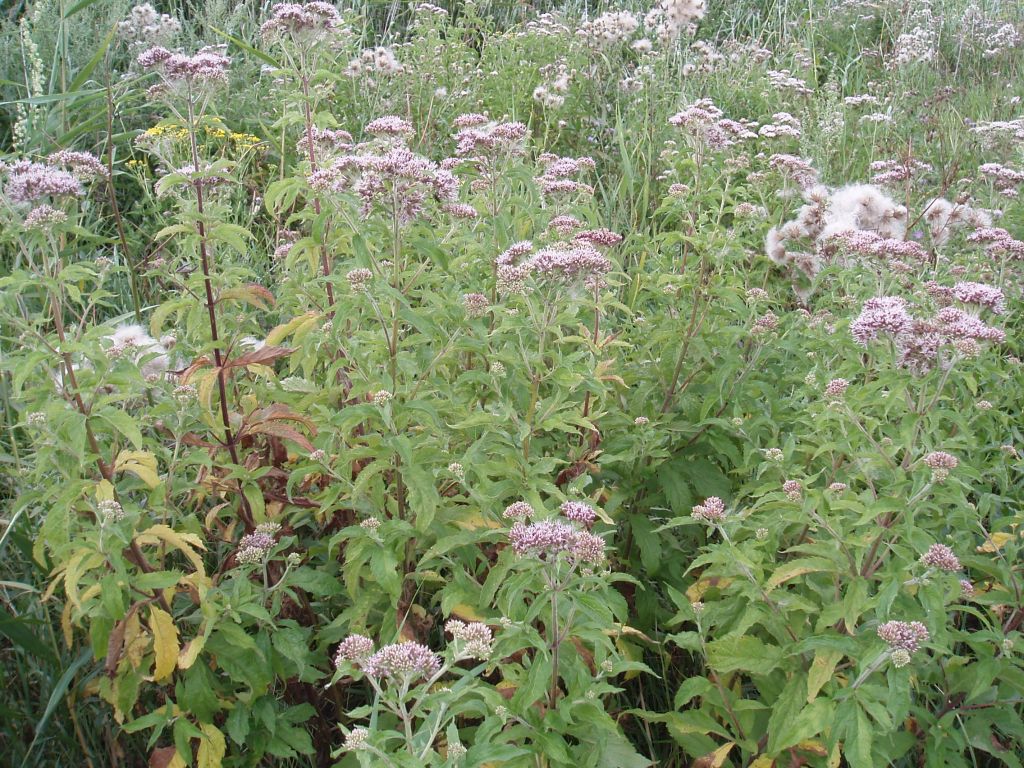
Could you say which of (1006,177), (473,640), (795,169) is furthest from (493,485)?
(1006,177)

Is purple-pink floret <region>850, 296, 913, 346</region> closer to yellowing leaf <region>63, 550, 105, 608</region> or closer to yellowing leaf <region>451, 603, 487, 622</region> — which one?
yellowing leaf <region>451, 603, 487, 622</region>

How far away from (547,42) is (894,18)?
12.7 feet

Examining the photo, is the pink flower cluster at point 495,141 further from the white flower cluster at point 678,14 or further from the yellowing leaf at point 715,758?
the white flower cluster at point 678,14

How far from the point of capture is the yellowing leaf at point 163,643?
2156mm

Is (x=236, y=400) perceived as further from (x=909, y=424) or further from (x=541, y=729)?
(x=909, y=424)

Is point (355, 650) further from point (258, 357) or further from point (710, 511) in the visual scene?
point (258, 357)

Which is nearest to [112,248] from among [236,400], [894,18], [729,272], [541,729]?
[236,400]

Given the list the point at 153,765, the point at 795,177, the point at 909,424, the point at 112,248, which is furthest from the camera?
the point at 112,248

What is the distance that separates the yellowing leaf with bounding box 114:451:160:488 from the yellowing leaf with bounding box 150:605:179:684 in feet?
1.02

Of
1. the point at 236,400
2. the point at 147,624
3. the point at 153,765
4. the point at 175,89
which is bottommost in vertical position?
the point at 153,765

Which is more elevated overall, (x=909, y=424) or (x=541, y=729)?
(x=909, y=424)

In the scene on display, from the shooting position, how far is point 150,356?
2494 millimetres

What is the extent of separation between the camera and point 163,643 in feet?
7.13

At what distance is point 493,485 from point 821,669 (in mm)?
864
